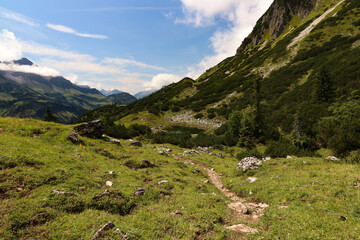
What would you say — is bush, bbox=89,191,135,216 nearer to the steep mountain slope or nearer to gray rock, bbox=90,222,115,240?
gray rock, bbox=90,222,115,240

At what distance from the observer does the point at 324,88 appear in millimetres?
39406

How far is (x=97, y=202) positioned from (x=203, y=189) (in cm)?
860

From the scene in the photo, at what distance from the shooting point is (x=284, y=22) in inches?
5015

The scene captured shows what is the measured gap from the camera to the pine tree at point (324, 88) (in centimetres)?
3878

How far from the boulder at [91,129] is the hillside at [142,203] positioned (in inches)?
238

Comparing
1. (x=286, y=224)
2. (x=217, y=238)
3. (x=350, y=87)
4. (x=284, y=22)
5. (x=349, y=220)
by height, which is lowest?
(x=217, y=238)

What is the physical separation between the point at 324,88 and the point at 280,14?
131516 mm

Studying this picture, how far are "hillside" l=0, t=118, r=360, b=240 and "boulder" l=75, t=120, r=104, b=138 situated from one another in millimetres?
6037

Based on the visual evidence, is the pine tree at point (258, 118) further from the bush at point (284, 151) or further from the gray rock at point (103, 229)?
the gray rock at point (103, 229)

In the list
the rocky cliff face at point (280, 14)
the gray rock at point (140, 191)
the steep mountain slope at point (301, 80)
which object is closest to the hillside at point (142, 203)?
the gray rock at point (140, 191)

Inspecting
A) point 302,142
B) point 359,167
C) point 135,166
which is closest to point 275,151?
point 302,142

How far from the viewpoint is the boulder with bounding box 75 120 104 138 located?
2049 centimetres

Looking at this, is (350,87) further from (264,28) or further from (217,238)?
(264,28)

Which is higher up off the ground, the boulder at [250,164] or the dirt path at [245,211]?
the boulder at [250,164]
